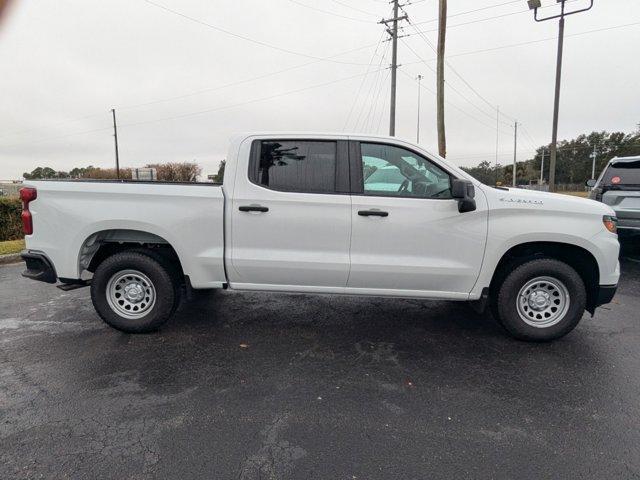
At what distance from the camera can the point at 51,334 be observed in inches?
166

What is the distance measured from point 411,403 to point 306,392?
31.0 inches

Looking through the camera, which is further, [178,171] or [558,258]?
[178,171]

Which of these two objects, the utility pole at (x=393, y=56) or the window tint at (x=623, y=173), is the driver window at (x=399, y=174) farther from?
the utility pole at (x=393, y=56)

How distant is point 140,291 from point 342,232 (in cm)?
216

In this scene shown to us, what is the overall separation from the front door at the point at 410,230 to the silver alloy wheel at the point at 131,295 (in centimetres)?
208

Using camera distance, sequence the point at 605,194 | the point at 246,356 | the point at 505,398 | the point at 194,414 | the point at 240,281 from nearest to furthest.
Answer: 1. the point at 194,414
2. the point at 505,398
3. the point at 246,356
4. the point at 240,281
5. the point at 605,194

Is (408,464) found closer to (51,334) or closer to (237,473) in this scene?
(237,473)

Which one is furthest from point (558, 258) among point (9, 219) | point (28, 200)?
point (9, 219)

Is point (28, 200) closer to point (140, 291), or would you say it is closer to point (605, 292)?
point (140, 291)

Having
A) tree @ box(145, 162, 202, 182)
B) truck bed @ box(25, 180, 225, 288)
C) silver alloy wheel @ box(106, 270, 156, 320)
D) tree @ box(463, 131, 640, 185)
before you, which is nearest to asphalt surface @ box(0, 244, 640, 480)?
silver alloy wheel @ box(106, 270, 156, 320)

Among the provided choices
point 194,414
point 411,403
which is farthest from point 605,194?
point 194,414

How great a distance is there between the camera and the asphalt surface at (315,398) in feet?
7.75

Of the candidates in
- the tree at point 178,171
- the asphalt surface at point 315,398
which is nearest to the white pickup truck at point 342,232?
the asphalt surface at point 315,398

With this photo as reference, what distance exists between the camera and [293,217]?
12.6 feet
